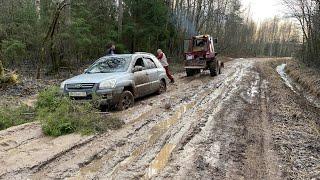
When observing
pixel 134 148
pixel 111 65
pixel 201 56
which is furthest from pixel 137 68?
pixel 201 56

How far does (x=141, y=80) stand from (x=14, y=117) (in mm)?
3955

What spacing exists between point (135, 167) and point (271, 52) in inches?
3805

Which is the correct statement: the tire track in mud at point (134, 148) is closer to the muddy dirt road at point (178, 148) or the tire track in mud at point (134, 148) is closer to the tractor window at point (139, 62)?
the muddy dirt road at point (178, 148)

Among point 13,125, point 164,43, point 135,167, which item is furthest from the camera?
point 164,43

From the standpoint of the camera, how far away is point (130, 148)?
6.60 metres

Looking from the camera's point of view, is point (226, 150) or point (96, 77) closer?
point (226, 150)

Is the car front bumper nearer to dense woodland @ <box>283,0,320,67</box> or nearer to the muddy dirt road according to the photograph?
the muddy dirt road

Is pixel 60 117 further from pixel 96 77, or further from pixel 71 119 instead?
pixel 96 77

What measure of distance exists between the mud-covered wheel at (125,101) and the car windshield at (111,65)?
2.89 ft

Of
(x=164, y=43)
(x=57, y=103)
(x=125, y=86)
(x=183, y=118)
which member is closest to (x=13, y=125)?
(x=57, y=103)

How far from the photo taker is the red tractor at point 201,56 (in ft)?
67.2

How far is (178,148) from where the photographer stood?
6645 millimetres

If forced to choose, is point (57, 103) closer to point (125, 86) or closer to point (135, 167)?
point (125, 86)

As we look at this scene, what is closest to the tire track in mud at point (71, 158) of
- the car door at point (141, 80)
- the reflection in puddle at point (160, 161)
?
the reflection in puddle at point (160, 161)
